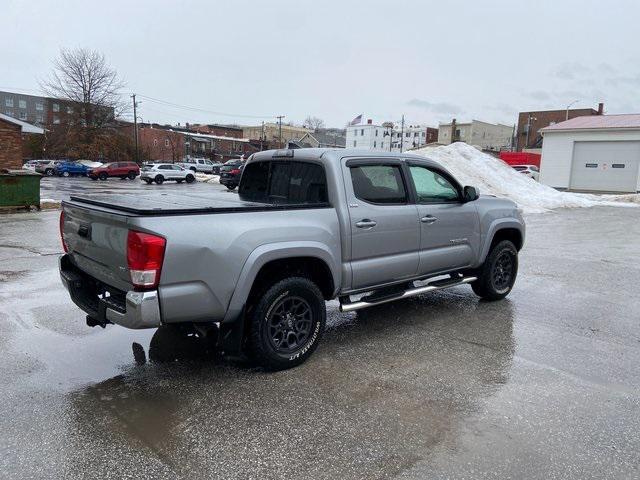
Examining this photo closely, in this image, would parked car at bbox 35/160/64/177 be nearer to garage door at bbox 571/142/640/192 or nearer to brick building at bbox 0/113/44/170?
brick building at bbox 0/113/44/170

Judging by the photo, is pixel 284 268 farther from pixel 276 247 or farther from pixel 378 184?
pixel 378 184

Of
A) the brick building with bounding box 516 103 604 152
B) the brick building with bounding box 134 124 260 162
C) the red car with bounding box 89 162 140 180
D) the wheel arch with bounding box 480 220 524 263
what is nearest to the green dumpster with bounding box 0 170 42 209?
the wheel arch with bounding box 480 220 524 263

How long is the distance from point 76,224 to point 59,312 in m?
2.06

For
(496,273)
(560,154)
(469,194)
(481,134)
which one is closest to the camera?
(469,194)

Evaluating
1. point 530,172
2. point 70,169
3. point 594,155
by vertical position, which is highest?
point 594,155

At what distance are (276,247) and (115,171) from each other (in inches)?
1706

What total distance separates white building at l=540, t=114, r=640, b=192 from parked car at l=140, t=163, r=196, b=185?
92.3 ft

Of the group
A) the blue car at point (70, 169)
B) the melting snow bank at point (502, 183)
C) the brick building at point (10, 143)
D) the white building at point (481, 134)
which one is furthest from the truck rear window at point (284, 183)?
the white building at point (481, 134)

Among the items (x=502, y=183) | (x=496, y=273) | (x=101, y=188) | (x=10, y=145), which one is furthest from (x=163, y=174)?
(x=496, y=273)

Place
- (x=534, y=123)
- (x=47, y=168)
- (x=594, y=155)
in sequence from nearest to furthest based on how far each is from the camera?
(x=594, y=155) < (x=47, y=168) < (x=534, y=123)

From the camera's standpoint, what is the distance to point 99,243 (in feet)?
12.6

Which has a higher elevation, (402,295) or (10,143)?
(10,143)

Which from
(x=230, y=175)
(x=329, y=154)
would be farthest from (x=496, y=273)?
(x=230, y=175)

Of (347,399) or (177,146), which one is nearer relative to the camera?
(347,399)
